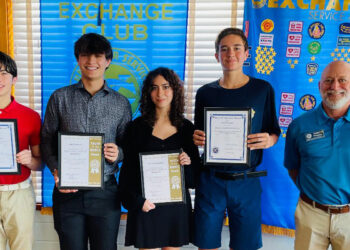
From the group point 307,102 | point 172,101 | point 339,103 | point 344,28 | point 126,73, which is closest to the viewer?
point 339,103

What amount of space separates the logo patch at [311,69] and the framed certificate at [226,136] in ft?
3.27

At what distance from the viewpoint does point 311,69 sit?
2371 millimetres

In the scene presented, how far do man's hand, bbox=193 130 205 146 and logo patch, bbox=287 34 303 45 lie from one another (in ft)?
3.94

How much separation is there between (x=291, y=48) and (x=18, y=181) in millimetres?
2319

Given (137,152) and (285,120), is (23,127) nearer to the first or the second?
(137,152)

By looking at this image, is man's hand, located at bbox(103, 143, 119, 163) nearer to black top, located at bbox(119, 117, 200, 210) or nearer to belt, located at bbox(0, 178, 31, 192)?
black top, located at bbox(119, 117, 200, 210)

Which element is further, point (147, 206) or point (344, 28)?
point (344, 28)

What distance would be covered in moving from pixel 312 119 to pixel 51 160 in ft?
5.61

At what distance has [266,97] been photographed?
1.94m

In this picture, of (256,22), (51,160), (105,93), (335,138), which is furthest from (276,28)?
(51,160)

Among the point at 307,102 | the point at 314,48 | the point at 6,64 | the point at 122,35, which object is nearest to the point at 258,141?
the point at 307,102

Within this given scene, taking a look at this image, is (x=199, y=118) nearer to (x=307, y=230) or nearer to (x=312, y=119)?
(x=312, y=119)

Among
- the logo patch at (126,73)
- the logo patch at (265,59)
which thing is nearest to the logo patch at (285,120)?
the logo patch at (265,59)

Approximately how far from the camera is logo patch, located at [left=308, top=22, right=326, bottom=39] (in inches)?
91.3
